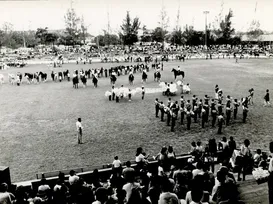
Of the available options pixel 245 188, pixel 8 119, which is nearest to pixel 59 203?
pixel 245 188

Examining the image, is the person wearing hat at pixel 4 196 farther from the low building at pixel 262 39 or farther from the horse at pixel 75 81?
the low building at pixel 262 39

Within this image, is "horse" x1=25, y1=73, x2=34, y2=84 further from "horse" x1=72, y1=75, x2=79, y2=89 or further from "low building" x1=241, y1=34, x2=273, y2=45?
"low building" x1=241, y1=34, x2=273, y2=45

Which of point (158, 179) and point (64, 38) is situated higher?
point (64, 38)

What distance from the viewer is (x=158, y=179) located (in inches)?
300

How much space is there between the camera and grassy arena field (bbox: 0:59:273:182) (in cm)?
1373

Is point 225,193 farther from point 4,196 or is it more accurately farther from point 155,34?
point 155,34

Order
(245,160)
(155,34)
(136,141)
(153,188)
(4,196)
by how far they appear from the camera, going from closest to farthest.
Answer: (4,196), (153,188), (245,160), (136,141), (155,34)

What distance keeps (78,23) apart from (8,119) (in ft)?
233

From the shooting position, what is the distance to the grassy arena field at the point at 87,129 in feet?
45.0

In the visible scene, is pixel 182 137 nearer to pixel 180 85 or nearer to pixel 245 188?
pixel 245 188

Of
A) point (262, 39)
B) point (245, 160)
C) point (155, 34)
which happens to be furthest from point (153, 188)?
point (262, 39)

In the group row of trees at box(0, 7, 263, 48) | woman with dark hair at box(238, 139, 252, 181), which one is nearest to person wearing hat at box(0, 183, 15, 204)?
woman with dark hair at box(238, 139, 252, 181)

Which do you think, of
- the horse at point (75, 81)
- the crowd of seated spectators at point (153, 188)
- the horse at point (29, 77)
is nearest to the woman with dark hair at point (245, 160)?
the crowd of seated spectators at point (153, 188)

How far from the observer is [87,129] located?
1759 cm
